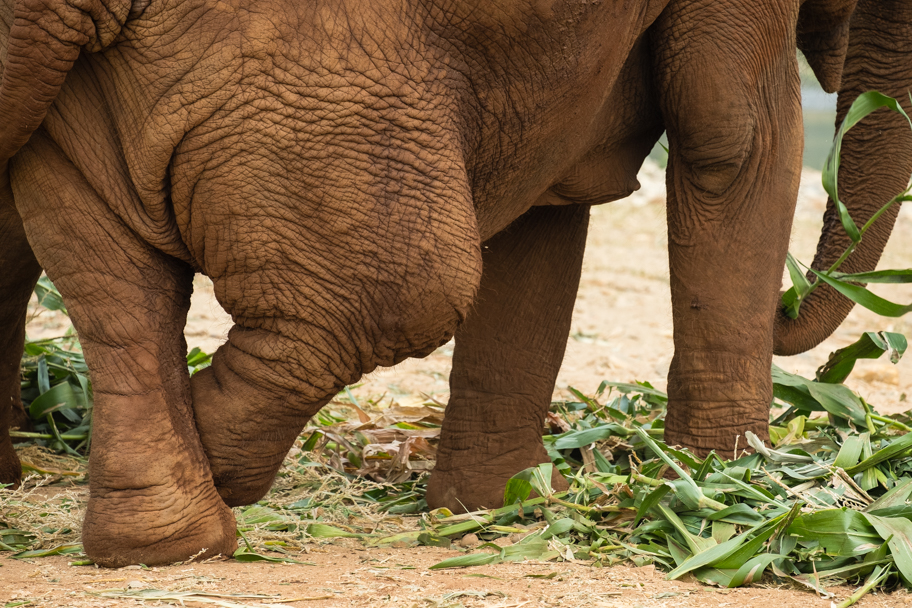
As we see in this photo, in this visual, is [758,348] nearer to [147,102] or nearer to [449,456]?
[449,456]

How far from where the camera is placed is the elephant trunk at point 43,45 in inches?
78.8

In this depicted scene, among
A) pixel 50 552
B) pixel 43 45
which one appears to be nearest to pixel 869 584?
pixel 50 552

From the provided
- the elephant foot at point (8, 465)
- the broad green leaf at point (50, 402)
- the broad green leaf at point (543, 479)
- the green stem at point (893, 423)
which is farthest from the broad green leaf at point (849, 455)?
the broad green leaf at point (50, 402)

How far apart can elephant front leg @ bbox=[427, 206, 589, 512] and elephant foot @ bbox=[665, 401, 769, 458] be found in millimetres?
534

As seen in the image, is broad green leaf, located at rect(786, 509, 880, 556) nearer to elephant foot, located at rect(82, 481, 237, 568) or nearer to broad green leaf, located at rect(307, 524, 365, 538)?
broad green leaf, located at rect(307, 524, 365, 538)

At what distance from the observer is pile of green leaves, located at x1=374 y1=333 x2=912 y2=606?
7.84 ft

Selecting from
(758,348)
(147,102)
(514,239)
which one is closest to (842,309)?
(758,348)

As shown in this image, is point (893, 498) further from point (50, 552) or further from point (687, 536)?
point (50, 552)

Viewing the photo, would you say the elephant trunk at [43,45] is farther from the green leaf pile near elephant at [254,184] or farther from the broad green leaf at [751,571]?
the broad green leaf at [751,571]

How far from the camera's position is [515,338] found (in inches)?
137

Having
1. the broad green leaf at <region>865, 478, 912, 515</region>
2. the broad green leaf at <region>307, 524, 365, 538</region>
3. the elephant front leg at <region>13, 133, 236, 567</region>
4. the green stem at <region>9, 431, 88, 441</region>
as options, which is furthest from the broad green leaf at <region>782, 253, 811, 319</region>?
the green stem at <region>9, 431, 88, 441</region>

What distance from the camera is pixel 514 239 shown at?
3.47m

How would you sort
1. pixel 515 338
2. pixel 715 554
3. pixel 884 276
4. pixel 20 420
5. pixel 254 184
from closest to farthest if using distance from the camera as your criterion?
pixel 254 184, pixel 715 554, pixel 884 276, pixel 515 338, pixel 20 420

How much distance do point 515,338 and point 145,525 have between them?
1.47 metres
